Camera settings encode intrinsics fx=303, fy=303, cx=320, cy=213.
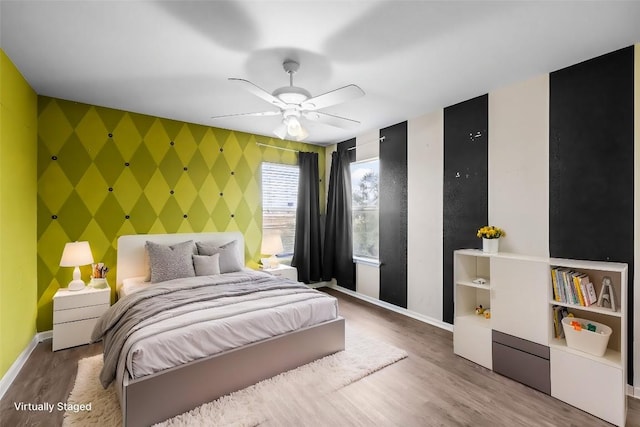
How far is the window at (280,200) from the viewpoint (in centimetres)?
485

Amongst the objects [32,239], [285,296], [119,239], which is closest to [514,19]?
[285,296]

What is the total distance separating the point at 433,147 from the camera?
3.71 meters

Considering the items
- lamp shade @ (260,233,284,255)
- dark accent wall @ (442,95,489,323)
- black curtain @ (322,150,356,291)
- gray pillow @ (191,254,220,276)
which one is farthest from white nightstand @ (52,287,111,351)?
dark accent wall @ (442,95,489,323)

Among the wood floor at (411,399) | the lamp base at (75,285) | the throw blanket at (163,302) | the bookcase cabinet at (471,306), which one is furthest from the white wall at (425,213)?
the lamp base at (75,285)

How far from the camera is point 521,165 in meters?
2.90

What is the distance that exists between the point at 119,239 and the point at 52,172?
3.17 ft

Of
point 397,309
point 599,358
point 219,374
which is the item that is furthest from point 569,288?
point 219,374

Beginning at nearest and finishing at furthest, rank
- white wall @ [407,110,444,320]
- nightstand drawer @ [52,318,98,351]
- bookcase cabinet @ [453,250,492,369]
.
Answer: bookcase cabinet @ [453,250,492,369], nightstand drawer @ [52,318,98,351], white wall @ [407,110,444,320]

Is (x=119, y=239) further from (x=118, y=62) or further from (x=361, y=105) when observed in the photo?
(x=361, y=105)

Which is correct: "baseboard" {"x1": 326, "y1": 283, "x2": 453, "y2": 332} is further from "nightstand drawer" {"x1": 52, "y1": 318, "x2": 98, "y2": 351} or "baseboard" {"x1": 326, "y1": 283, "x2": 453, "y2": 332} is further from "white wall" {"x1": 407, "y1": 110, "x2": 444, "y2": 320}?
"nightstand drawer" {"x1": 52, "y1": 318, "x2": 98, "y2": 351}

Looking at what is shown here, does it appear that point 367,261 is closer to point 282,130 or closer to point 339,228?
point 339,228

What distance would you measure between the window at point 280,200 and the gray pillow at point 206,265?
46.1 inches

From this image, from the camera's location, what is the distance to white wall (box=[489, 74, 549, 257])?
275cm

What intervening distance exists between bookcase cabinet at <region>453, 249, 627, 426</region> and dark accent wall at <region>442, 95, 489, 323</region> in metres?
0.45
